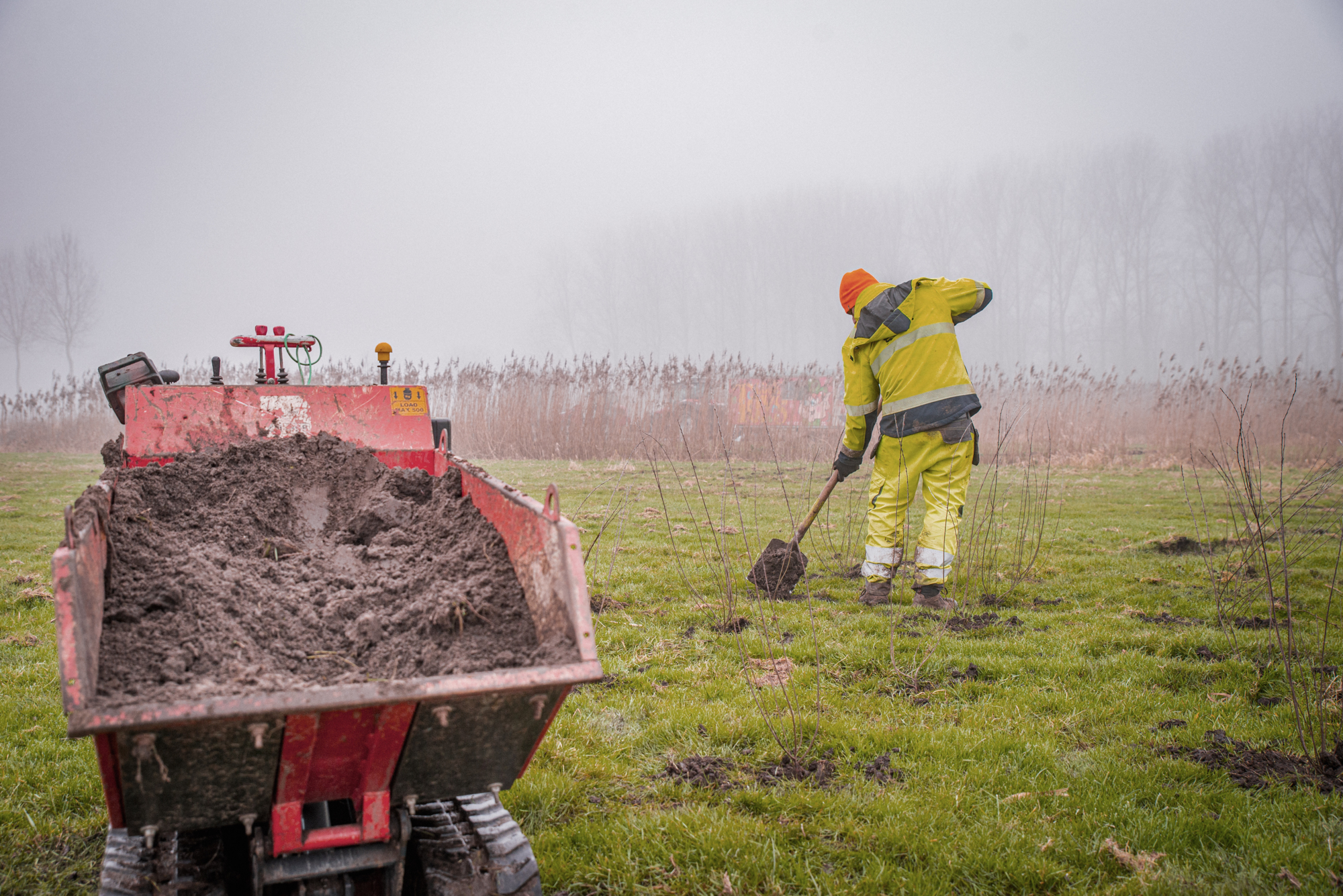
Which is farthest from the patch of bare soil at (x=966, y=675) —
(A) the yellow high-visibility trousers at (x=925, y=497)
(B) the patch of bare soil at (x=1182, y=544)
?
(B) the patch of bare soil at (x=1182, y=544)

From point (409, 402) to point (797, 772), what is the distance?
2.56m

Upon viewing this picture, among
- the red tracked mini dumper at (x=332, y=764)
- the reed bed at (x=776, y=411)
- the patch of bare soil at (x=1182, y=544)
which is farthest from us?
the reed bed at (x=776, y=411)

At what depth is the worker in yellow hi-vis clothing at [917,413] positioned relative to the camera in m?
5.07

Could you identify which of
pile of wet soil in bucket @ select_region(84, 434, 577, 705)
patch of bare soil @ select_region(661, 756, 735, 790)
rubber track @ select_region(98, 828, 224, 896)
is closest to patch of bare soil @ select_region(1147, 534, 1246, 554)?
patch of bare soil @ select_region(661, 756, 735, 790)

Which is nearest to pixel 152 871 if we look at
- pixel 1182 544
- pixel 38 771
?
pixel 38 771

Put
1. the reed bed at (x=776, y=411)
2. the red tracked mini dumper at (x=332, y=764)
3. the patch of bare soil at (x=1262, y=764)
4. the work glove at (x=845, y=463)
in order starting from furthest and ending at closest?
the reed bed at (x=776, y=411) → the work glove at (x=845, y=463) → the patch of bare soil at (x=1262, y=764) → the red tracked mini dumper at (x=332, y=764)

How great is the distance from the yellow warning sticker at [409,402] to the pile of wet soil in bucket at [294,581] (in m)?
0.79

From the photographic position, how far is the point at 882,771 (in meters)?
3.10

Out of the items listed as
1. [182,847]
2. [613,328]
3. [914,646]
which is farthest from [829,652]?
[613,328]

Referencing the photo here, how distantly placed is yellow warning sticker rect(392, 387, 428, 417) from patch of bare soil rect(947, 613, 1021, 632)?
3281 millimetres

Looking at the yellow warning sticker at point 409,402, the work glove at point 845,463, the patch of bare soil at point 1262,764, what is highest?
the yellow warning sticker at point 409,402

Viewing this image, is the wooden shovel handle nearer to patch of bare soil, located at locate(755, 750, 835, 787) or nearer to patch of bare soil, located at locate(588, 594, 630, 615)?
patch of bare soil, located at locate(588, 594, 630, 615)

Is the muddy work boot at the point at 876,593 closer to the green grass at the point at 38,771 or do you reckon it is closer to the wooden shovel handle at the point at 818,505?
the wooden shovel handle at the point at 818,505

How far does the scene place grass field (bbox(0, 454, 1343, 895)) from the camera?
8.18 feet
